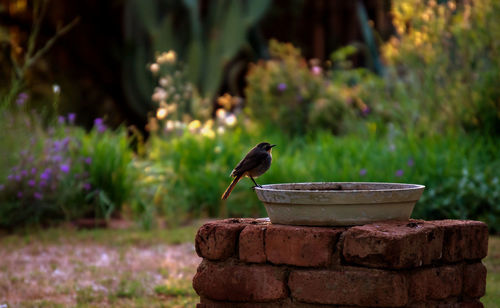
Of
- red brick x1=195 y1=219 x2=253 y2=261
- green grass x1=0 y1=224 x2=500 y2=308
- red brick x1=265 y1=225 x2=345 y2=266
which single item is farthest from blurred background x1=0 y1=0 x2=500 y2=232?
red brick x1=265 y1=225 x2=345 y2=266

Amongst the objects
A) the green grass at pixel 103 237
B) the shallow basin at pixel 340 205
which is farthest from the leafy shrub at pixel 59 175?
the shallow basin at pixel 340 205

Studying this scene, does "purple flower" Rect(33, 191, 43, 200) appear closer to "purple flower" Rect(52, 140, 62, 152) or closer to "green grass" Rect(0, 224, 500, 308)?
"purple flower" Rect(52, 140, 62, 152)

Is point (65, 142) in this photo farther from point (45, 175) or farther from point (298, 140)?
point (298, 140)

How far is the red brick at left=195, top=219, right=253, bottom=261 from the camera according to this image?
3178mm

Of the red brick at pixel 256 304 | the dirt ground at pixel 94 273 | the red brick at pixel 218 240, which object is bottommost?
the dirt ground at pixel 94 273

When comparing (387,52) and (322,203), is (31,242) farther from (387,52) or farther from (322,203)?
(387,52)

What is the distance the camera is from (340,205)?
117 inches

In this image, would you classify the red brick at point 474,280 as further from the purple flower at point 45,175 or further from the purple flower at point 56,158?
the purple flower at point 56,158

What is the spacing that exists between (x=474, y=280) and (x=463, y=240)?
0.72ft

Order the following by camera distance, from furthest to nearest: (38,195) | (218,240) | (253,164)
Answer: (38,195) → (253,164) → (218,240)

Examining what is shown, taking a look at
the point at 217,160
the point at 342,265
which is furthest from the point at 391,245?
the point at 217,160

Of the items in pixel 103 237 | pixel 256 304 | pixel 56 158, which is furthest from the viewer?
pixel 56 158

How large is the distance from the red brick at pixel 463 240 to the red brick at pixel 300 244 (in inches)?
20.1

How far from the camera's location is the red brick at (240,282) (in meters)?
3.02
